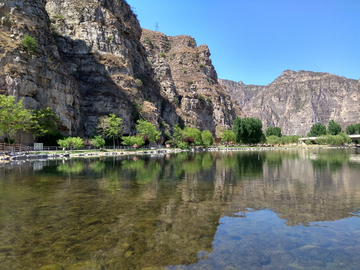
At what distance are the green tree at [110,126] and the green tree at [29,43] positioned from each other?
73.7 ft

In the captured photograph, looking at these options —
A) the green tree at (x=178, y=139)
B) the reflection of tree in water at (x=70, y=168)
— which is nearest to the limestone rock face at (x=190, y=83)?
the green tree at (x=178, y=139)

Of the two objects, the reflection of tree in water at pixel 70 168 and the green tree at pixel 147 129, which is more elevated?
the green tree at pixel 147 129

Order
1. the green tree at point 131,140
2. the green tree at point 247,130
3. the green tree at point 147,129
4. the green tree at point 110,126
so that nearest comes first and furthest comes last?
the green tree at point 110,126 → the green tree at point 131,140 → the green tree at point 147,129 → the green tree at point 247,130

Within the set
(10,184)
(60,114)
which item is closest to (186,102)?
(60,114)

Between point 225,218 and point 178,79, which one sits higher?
point 178,79

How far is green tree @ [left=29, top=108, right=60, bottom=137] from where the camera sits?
49562 millimetres

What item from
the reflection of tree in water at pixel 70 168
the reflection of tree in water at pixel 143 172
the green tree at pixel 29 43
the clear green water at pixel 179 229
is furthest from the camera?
the green tree at pixel 29 43

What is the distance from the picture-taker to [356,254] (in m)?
6.57

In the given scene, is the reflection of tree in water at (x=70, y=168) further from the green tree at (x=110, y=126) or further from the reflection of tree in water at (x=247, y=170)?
the green tree at (x=110, y=126)

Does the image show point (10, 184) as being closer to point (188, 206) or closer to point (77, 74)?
point (188, 206)

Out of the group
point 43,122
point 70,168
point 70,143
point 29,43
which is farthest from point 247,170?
point 29,43

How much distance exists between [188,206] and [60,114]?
5537cm

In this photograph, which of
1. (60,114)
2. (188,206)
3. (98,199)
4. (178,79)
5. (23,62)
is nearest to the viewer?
(188,206)

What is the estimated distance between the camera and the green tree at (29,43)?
169 feet
